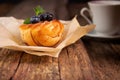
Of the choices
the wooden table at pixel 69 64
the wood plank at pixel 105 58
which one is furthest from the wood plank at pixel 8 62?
the wood plank at pixel 105 58

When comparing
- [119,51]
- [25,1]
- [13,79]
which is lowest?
[25,1]

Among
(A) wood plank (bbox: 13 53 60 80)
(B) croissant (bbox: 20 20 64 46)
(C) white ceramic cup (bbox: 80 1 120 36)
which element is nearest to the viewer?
(A) wood plank (bbox: 13 53 60 80)

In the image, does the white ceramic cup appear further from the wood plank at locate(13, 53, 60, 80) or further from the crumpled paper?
the wood plank at locate(13, 53, 60, 80)

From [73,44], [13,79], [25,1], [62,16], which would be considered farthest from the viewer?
[25,1]

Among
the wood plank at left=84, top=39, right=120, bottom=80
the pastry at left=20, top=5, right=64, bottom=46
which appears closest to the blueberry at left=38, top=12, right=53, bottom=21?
the pastry at left=20, top=5, right=64, bottom=46

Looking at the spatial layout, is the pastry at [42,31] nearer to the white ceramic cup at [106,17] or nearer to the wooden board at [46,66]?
the wooden board at [46,66]

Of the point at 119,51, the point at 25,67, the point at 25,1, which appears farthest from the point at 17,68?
the point at 25,1

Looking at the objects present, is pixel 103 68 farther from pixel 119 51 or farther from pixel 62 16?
pixel 62 16

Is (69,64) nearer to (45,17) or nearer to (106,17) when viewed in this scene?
(45,17)
